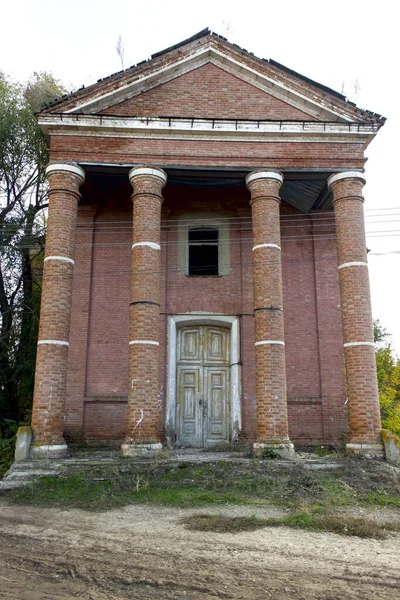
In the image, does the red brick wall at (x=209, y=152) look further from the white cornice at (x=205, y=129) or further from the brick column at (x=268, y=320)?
the brick column at (x=268, y=320)

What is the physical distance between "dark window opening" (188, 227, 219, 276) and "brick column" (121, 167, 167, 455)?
110 inches

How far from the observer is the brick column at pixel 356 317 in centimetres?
1023

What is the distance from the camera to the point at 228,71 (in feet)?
40.1

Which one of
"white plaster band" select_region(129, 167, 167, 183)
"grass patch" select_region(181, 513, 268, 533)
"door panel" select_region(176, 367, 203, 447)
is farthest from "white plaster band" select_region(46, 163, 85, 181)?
"grass patch" select_region(181, 513, 268, 533)

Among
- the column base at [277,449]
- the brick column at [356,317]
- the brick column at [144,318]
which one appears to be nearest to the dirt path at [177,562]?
the brick column at [144,318]

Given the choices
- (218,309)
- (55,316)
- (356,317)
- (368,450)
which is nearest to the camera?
(368,450)

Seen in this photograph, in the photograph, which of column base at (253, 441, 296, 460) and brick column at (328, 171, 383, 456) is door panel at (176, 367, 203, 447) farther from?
brick column at (328, 171, 383, 456)

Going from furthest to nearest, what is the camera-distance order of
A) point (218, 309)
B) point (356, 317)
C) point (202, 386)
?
1. point (218, 309)
2. point (202, 386)
3. point (356, 317)

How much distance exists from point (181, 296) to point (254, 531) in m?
7.88

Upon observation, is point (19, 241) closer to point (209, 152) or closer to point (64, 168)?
point (64, 168)

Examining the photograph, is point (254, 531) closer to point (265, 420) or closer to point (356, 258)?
point (265, 420)

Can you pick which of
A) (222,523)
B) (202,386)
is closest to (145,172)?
(202,386)

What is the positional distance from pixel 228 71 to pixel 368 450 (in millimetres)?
9682

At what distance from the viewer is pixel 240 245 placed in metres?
13.7
